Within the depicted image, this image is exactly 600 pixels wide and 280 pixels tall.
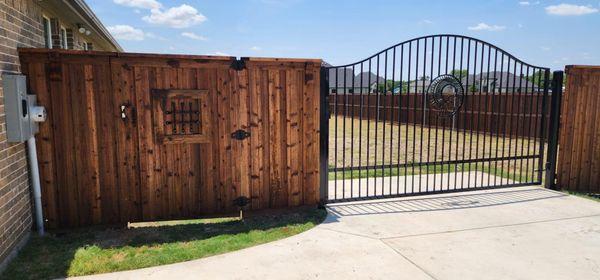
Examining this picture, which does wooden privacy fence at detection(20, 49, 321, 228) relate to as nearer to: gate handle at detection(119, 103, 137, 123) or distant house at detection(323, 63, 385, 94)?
gate handle at detection(119, 103, 137, 123)

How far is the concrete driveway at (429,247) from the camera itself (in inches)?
134

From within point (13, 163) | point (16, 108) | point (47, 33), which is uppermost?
point (47, 33)

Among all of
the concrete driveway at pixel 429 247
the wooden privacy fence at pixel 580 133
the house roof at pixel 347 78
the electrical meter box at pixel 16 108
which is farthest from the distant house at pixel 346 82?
the electrical meter box at pixel 16 108

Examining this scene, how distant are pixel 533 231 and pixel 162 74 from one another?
4.41m

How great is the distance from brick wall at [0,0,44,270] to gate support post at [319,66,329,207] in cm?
323

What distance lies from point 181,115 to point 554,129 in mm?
5496

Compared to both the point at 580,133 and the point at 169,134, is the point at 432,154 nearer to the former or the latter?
the point at 580,133

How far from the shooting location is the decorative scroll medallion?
584cm

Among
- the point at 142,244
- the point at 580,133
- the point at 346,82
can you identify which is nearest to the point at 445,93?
the point at 580,133

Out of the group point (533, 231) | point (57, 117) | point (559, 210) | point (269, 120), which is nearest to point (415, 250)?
point (533, 231)

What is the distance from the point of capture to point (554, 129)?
6.26 metres

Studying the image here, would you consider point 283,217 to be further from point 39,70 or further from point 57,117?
point 39,70

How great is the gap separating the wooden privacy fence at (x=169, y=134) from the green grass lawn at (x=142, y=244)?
26cm

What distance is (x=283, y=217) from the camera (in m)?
4.99
